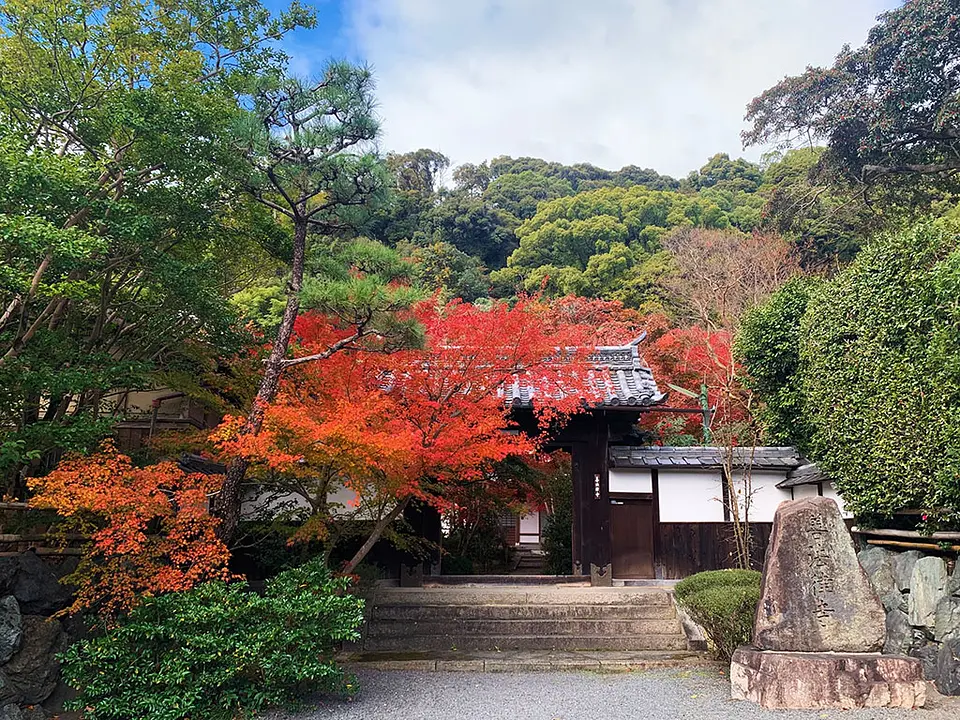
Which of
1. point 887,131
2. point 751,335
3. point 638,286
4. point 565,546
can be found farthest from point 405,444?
point 638,286

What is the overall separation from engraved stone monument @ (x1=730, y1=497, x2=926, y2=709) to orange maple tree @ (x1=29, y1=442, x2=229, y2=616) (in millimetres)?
5733

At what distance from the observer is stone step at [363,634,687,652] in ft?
32.2

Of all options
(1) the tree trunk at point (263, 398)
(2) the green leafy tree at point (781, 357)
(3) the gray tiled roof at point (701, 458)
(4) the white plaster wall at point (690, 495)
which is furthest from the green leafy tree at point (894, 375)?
(1) the tree trunk at point (263, 398)

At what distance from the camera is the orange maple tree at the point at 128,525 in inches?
273

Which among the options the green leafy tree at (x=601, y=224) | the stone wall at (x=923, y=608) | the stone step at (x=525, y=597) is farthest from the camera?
the green leafy tree at (x=601, y=224)

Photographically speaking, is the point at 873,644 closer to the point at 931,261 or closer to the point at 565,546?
the point at 931,261

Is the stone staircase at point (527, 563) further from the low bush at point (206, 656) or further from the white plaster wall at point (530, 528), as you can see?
the low bush at point (206, 656)

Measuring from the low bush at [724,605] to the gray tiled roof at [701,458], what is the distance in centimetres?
307

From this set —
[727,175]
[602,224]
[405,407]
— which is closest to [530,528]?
[602,224]

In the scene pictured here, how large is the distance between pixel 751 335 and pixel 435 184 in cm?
3573

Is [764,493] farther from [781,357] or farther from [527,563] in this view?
[527,563]

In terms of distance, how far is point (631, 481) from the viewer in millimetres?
13031

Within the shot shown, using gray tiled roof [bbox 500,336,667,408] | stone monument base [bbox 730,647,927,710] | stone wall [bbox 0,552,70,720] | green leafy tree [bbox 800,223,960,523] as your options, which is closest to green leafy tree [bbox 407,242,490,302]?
gray tiled roof [bbox 500,336,667,408]

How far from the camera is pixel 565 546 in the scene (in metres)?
15.6
